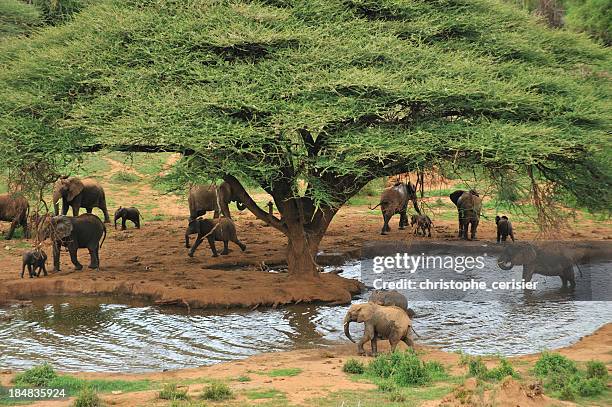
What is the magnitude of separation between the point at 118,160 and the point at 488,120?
1861cm

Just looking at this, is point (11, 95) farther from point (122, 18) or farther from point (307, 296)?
point (307, 296)

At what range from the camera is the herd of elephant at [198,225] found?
1638cm

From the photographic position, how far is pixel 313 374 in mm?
10281

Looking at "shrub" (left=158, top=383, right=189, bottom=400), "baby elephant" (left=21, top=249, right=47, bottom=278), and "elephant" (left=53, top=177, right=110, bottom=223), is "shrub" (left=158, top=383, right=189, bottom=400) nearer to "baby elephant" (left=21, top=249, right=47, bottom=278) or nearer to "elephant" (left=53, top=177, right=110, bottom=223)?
"baby elephant" (left=21, top=249, right=47, bottom=278)

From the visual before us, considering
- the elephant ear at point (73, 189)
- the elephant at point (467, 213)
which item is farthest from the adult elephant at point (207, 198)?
the elephant at point (467, 213)

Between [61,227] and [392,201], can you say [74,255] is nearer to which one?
[61,227]

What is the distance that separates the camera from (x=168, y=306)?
15.0 m

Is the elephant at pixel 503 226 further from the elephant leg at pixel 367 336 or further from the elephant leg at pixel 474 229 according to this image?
the elephant leg at pixel 367 336

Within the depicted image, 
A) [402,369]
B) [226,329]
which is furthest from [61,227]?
[402,369]

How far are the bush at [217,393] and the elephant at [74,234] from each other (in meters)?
8.33

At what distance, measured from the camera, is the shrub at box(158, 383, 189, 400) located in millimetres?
8906

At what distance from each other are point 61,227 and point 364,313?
7674 millimetres

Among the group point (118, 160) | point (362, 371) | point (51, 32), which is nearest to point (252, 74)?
point (51, 32)

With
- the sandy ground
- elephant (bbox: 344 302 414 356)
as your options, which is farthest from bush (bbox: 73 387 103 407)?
elephant (bbox: 344 302 414 356)
